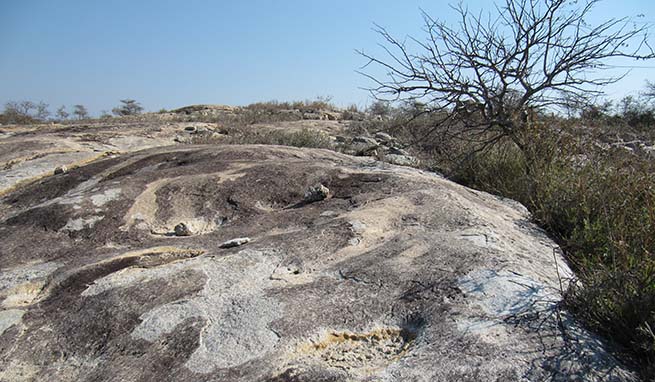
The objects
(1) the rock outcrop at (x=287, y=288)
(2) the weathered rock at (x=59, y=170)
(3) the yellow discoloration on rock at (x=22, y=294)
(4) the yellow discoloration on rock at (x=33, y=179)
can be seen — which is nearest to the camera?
(1) the rock outcrop at (x=287, y=288)

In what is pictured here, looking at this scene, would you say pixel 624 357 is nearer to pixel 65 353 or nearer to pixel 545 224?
pixel 545 224

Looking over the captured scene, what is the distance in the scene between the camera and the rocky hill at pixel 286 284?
163cm

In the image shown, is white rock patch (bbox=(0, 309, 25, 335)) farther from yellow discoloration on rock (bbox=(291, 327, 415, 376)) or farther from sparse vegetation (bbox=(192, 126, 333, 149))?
sparse vegetation (bbox=(192, 126, 333, 149))

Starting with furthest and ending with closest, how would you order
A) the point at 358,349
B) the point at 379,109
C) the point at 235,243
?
the point at 379,109
the point at 235,243
the point at 358,349

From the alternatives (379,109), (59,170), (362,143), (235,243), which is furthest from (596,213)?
(379,109)

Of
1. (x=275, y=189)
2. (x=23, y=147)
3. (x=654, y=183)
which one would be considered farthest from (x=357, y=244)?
(x=23, y=147)

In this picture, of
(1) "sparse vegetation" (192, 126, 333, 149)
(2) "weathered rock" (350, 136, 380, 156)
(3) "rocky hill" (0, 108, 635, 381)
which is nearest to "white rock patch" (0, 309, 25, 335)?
(3) "rocky hill" (0, 108, 635, 381)

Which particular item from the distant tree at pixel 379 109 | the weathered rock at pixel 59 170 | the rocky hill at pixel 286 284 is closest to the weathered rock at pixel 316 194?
Answer: the rocky hill at pixel 286 284

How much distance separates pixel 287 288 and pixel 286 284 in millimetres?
43

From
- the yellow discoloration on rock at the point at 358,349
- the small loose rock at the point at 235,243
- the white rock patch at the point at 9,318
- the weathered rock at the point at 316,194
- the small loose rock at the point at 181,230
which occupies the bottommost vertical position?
the white rock patch at the point at 9,318

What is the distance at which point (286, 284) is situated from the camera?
213 cm

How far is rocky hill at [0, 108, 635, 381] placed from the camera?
163cm

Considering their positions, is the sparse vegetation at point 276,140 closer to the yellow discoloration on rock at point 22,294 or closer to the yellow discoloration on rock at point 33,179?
the yellow discoloration on rock at point 33,179

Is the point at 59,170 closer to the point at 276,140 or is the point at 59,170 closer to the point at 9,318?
the point at 9,318
